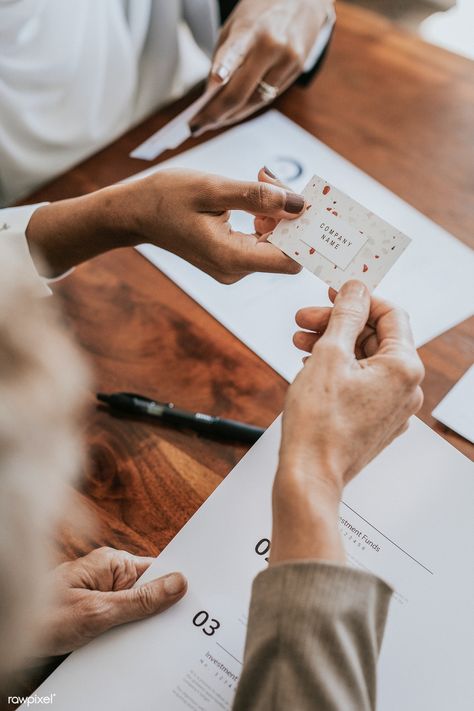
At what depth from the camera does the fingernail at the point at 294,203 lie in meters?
0.65

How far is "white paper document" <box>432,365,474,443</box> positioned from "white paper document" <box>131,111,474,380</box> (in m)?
0.08

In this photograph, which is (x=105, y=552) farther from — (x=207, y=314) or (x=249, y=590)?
(x=207, y=314)

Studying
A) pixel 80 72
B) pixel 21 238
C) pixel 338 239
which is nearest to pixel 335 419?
pixel 338 239

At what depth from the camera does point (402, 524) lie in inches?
25.9

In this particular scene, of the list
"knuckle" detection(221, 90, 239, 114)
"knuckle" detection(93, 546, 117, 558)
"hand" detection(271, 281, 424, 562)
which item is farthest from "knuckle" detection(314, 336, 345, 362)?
"knuckle" detection(221, 90, 239, 114)

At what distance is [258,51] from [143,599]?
29.8 inches

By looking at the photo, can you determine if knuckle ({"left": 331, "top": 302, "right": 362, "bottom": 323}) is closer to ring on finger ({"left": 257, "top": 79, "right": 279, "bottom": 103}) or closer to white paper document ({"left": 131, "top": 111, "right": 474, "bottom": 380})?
white paper document ({"left": 131, "top": 111, "right": 474, "bottom": 380})

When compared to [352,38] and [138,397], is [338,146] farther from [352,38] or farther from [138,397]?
[138,397]

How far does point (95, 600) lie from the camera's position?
0.61m

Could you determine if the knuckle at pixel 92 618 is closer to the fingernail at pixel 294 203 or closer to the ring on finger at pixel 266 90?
the fingernail at pixel 294 203

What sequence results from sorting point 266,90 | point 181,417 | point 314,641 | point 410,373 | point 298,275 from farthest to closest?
1. point 266,90
2. point 298,275
3. point 181,417
4. point 410,373
5. point 314,641

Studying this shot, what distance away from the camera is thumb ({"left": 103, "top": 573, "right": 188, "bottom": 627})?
61 centimetres

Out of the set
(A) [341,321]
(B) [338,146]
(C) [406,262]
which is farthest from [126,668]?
(B) [338,146]

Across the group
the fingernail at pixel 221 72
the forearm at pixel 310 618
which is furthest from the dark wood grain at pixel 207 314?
the forearm at pixel 310 618
